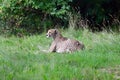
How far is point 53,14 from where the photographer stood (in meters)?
17.2

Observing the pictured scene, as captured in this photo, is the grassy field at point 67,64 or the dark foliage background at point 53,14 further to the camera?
the dark foliage background at point 53,14

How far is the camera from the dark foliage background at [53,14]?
17.2 m

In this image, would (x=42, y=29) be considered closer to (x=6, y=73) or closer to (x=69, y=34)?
(x=69, y=34)

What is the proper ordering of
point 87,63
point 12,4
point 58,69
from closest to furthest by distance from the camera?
point 58,69 → point 87,63 → point 12,4

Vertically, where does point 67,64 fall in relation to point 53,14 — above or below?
above

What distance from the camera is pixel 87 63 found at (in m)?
9.25

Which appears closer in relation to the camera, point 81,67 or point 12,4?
point 81,67

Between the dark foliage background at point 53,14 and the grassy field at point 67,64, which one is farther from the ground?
the grassy field at point 67,64

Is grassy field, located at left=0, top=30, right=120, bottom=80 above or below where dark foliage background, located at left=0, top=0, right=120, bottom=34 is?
above

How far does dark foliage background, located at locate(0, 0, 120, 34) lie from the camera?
56.4ft

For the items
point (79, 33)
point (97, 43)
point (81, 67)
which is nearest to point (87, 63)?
point (81, 67)

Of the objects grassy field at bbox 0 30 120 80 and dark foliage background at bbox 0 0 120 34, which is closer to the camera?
grassy field at bbox 0 30 120 80

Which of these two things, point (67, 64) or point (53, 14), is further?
point (53, 14)

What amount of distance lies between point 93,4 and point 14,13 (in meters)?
3.27
